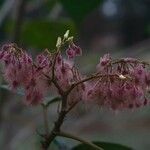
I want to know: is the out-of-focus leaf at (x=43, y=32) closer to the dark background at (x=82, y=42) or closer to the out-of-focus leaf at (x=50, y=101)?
the dark background at (x=82, y=42)

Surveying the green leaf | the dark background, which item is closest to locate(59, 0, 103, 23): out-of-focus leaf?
the dark background

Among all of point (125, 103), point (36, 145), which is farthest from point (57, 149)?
point (125, 103)

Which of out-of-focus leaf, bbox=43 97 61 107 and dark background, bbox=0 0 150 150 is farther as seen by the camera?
dark background, bbox=0 0 150 150

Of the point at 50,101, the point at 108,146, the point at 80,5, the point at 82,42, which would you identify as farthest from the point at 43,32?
the point at 82,42

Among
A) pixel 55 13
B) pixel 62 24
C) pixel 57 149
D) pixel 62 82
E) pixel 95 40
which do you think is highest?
pixel 95 40

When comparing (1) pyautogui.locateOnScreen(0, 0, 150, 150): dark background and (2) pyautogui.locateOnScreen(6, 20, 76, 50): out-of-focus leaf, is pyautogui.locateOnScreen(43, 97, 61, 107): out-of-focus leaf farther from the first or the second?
(2) pyautogui.locateOnScreen(6, 20, 76, 50): out-of-focus leaf

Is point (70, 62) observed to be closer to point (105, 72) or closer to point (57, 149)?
point (105, 72)
